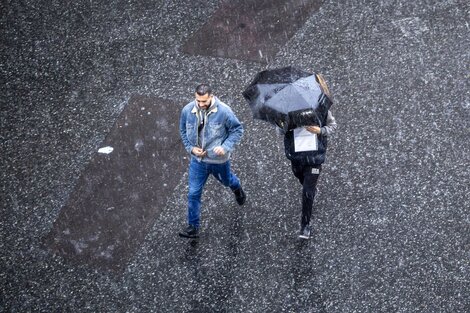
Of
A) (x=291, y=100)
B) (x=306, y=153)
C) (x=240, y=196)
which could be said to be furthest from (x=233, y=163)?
(x=291, y=100)

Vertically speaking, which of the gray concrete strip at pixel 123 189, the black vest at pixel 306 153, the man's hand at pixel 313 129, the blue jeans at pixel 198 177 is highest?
the man's hand at pixel 313 129

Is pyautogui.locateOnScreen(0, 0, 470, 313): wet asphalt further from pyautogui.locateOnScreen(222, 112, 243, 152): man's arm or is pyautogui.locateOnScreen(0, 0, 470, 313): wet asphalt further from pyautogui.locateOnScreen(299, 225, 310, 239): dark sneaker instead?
pyautogui.locateOnScreen(222, 112, 243, 152): man's arm

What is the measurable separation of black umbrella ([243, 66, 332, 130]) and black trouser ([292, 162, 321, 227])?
2.00ft

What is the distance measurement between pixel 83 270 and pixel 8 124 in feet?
8.82

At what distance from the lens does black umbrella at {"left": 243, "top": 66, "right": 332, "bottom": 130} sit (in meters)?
5.88

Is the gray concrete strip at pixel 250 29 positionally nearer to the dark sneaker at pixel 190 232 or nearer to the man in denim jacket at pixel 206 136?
the man in denim jacket at pixel 206 136

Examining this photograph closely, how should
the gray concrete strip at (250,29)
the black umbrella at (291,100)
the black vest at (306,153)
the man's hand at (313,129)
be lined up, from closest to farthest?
the black umbrella at (291,100)
the man's hand at (313,129)
the black vest at (306,153)
the gray concrete strip at (250,29)

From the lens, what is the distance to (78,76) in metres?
9.12

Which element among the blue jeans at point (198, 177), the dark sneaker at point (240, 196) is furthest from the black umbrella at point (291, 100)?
the dark sneaker at point (240, 196)

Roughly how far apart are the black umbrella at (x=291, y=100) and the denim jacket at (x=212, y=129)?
1.07ft

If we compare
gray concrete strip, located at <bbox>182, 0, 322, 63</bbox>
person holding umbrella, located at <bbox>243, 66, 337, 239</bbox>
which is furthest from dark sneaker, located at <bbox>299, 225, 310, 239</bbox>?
gray concrete strip, located at <bbox>182, 0, 322, 63</bbox>

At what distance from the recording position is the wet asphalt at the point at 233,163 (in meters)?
6.59

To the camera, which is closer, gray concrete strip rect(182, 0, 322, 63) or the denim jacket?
the denim jacket

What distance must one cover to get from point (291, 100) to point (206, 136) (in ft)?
3.18
